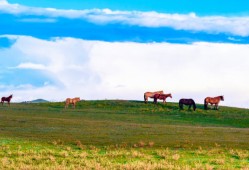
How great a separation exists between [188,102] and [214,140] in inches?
1671

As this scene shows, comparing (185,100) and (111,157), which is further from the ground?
(185,100)

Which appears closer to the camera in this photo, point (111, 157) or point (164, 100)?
point (111, 157)

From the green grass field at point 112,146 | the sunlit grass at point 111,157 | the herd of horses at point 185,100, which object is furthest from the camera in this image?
the herd of horses at point 185,100

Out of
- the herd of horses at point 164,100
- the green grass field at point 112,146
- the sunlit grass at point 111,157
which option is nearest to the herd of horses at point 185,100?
the herd of horses at point 164,100

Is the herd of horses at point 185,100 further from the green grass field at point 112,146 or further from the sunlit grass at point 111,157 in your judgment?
the sunlit grass at point 111,157

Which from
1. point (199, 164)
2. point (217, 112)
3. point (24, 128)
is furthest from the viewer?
point (217, 112)

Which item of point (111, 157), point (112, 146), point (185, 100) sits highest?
point (185, 100)

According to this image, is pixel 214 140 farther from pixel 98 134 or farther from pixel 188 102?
pixel 188 102

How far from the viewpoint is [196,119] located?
70.2 metres

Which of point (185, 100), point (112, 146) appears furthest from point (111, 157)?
point (185, 100)

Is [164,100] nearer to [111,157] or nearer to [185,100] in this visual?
[185,100]

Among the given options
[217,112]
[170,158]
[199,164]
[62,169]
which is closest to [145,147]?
[170,158]

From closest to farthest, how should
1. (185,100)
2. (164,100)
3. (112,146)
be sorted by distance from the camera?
(112,146), (185,100), (164,100)

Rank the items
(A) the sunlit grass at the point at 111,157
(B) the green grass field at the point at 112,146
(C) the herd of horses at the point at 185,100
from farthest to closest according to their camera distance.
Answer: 1. (C) the herd of horses at the point at 185,100
2. (B) the green grass field at the point at 112,146
3. (A) the sunlit grass at the point at 111,157
